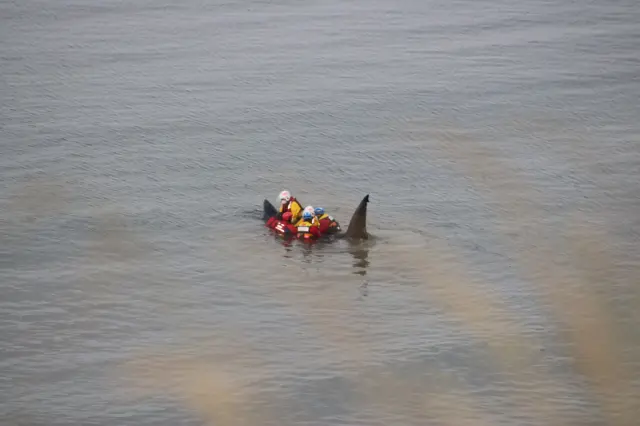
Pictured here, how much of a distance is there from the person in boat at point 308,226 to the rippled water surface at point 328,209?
0.52 meters

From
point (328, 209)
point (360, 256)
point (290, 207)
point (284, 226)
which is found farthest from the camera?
point (328, 209)

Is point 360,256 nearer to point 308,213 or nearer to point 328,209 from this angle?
point 308,213

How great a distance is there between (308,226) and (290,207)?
1177mm

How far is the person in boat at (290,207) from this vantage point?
113 ft

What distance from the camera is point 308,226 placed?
33500mm

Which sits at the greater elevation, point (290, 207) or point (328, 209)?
point (290, 207)

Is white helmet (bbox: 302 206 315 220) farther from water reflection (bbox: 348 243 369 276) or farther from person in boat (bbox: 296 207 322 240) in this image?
water reflection (bbox: 348 243 369 276)

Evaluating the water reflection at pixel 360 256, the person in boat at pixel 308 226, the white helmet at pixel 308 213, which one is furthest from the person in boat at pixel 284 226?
the water reflection at pixel 360 256

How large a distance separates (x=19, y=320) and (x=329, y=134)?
18.9 m

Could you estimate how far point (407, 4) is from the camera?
67.1m

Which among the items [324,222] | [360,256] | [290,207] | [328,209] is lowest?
[360,256]

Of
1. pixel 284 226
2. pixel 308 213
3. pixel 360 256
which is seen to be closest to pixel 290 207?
pixel 284 226

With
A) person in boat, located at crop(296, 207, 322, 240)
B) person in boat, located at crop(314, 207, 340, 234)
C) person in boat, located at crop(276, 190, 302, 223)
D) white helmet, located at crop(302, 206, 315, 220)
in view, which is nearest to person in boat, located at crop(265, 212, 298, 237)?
person in boat, located at crop(276, 190, 302, 223)

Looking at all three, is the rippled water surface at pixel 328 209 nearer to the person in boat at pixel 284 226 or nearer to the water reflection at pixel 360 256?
the water reflection at pixel 360 256
